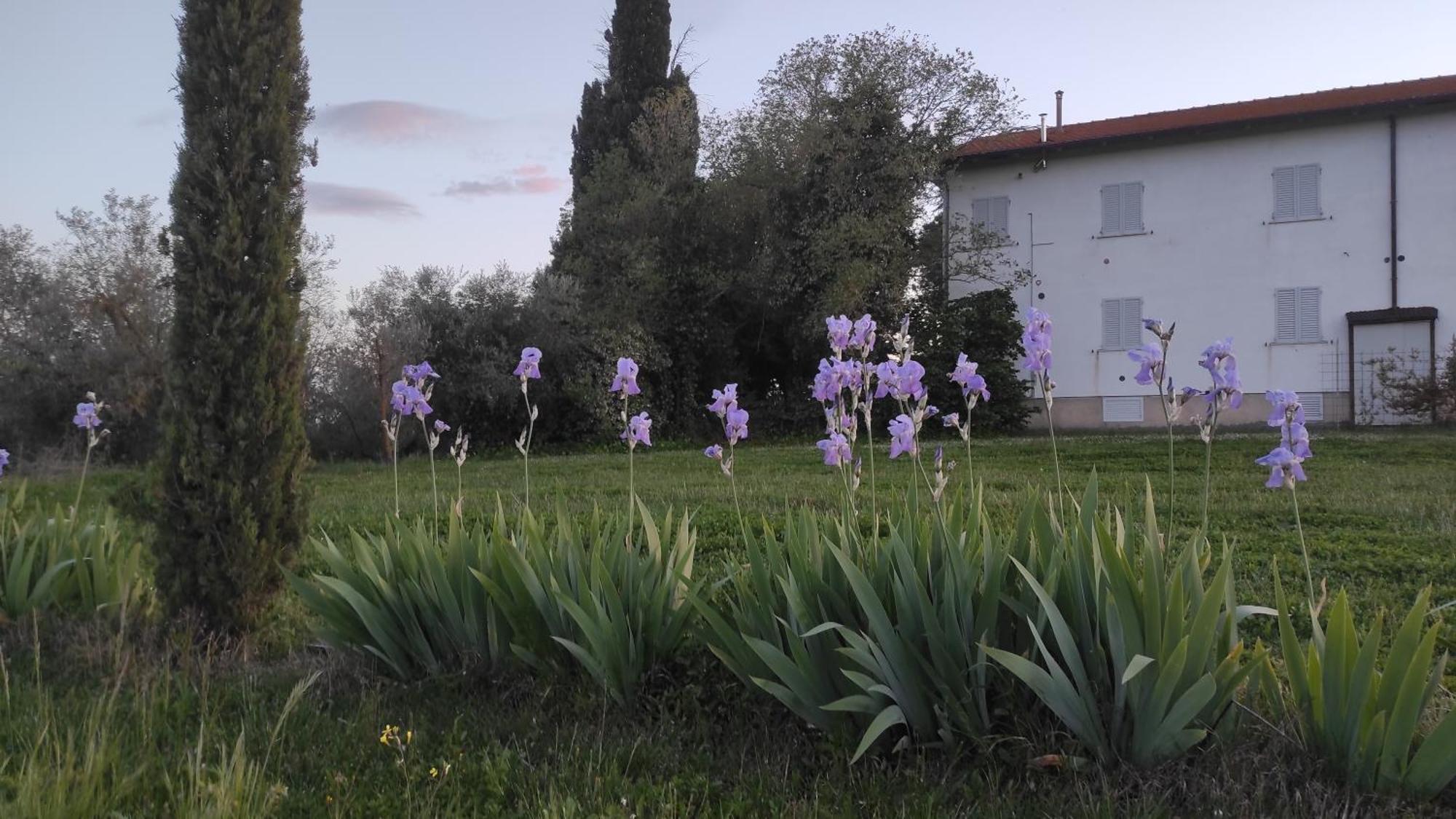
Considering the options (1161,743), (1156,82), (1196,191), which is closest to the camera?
(1161,743)

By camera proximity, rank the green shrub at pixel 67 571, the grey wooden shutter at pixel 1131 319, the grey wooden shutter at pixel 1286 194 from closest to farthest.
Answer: the green shrub at pixel 67 571, the grey wooden shutter at pixel 1286 194, the grey wooden shutter at pixel 1131 319

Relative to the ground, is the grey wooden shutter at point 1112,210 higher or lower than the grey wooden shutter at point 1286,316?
higher

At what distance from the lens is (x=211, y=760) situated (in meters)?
2.91

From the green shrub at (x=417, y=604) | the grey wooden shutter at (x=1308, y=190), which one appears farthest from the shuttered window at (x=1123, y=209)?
the green shrub at (x=417, y=604)

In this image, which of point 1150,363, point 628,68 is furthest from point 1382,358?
point 1150,363

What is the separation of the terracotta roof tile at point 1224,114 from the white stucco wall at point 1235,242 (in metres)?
0.55

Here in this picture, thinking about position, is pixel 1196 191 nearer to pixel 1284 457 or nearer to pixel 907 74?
pixel 907 74

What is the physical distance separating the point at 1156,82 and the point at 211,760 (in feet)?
36.9

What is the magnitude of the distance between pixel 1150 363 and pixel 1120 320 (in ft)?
66.8

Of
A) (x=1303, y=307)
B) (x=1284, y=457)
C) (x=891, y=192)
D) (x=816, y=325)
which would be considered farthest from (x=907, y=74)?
(x=1284, y=457)

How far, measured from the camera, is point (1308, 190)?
20.4m

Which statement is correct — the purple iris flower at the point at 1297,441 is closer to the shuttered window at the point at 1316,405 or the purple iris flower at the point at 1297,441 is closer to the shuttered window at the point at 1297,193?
the shuttered window at the point at 1316,405

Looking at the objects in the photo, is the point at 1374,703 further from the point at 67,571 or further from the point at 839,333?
the point at 67,571

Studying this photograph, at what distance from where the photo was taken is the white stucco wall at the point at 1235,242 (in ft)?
64.2
